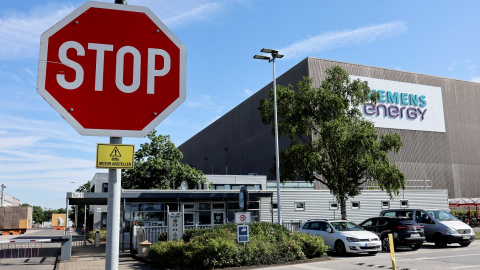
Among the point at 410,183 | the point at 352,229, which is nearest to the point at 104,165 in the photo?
the point at 352,229

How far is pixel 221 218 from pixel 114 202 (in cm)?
3011

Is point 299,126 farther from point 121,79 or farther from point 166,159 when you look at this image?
point 121,79

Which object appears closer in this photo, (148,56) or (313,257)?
(148,56)

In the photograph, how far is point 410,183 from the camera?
4541 cm

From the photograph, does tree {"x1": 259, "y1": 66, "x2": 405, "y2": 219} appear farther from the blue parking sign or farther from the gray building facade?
the gray building facade

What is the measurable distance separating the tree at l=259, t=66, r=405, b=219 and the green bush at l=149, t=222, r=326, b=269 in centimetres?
950

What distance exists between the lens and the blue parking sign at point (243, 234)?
49.0 ft

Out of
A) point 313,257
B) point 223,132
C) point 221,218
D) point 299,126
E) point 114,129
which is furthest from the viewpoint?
point 223,132

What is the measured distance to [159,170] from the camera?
1551 inches

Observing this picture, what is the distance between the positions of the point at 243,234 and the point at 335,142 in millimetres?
12273

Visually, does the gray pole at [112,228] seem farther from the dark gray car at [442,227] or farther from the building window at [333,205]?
the building window at [333,205]

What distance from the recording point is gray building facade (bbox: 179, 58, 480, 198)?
151ft

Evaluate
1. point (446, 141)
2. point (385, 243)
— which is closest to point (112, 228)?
point (385, 243)

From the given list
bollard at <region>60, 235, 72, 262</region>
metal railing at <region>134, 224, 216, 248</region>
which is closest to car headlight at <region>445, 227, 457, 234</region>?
metal railing at <region>134, 224, 216, 248</region>
